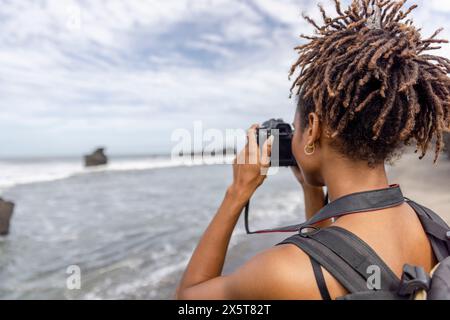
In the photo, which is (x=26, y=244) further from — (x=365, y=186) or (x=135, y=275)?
(x=365, y=186)

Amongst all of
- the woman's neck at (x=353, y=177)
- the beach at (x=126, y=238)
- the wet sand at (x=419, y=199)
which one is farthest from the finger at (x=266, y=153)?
the wet sand at (x=419, y=199)

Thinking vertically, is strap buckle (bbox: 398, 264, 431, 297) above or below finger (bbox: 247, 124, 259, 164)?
below

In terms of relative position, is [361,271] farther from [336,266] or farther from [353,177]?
[353,177]

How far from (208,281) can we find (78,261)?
6.27m

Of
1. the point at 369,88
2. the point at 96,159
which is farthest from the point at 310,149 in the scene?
the point at 96,159

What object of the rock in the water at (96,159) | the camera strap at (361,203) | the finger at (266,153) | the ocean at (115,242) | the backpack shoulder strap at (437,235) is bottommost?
the ocean at (115,242)

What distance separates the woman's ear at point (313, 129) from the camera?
1440 mm

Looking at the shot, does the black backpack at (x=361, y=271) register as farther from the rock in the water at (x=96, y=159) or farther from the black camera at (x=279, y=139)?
the rock in the water at (x=96, y=159)

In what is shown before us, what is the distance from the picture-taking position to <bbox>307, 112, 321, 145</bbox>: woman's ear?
144 cm

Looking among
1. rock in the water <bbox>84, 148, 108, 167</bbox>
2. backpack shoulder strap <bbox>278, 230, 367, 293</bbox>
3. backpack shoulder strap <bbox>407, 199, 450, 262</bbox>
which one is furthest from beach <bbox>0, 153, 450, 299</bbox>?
rock in the water <bbox>84, 148, 108, 167</bbox>

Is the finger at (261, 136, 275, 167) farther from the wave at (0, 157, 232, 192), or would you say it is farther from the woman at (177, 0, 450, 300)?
the wave at (0, 157, 232, 192)

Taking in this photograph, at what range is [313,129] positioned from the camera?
1452 mm

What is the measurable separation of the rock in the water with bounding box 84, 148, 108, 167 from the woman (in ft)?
143

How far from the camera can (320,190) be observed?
2.11m
